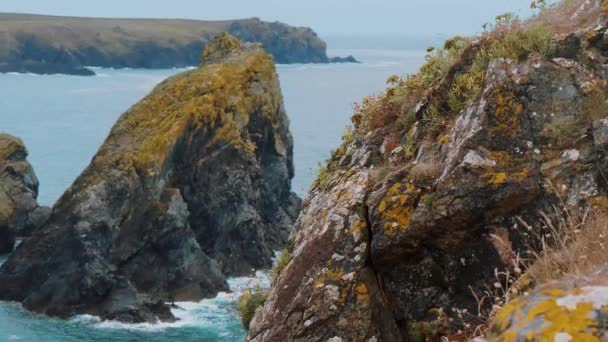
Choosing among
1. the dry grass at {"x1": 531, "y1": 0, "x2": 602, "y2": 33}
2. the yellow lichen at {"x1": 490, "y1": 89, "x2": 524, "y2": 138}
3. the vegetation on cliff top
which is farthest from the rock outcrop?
the yellow lichen at {"x1": 490, "y1": 89, "x2": 524, "y2": 138}

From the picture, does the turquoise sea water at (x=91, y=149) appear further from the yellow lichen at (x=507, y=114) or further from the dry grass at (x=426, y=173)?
the yellow lichen at (x=507, y=114)

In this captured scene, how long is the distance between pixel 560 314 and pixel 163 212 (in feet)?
200

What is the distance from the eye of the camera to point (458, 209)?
30.2 ft

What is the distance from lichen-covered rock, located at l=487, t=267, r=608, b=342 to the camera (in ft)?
15.1

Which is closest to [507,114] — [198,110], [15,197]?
[198,110]

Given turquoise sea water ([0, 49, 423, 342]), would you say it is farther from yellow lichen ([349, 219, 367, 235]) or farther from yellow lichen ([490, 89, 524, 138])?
yellow lichen ([490, 89, 524, 138])

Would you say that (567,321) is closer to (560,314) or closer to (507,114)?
(560,314)

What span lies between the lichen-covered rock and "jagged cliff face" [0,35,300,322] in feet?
173

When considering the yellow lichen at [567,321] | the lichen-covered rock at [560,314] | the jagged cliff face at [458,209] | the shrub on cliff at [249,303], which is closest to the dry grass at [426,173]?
the jagged cliff face at [458,209]

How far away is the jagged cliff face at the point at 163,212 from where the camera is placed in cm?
5894

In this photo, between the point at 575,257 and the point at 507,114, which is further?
the point at 507,114

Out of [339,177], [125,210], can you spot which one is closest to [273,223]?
[125,210]

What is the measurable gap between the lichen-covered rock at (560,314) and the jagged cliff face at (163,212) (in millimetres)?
52714

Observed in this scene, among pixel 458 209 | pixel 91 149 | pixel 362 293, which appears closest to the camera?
pixel 458 209
